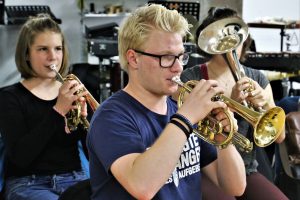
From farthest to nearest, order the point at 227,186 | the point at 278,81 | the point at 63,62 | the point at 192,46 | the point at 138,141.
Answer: the point at 278,81, the point at 192,46, the point at 63,62, the point at 227,186, the point at 138,141

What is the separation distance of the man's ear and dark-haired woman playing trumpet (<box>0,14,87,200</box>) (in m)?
0.52

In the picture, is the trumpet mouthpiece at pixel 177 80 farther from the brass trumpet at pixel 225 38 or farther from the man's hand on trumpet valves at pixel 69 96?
the brass trumpet at pixel 225 38

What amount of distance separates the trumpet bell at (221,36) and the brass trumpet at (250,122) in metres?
0.62

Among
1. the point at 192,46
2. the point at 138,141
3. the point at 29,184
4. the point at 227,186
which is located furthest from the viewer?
the point at 192,46

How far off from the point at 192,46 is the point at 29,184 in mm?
1318

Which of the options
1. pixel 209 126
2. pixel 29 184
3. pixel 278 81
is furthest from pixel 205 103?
pixel 278 81

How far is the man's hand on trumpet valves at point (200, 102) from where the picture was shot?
107 cm

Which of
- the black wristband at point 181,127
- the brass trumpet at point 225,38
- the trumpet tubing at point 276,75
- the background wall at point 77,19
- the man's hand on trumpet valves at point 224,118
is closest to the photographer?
the black wristband at point 181,127

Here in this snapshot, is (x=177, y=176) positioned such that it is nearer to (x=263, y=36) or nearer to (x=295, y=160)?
(x=295, y=160)

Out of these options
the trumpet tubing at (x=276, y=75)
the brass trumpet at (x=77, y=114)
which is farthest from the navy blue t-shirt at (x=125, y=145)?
Answer: the trumpet tubing at (x=276, y=75)

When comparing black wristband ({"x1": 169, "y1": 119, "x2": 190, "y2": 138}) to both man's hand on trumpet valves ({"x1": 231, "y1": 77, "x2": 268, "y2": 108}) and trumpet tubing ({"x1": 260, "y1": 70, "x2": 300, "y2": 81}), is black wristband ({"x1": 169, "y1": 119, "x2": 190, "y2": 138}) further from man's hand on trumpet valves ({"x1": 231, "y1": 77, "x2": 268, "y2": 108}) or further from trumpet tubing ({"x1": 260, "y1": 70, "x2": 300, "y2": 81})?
trumpet tubing ({"x1": 260, "y1": 70, "x2": 300, "y2": 81})

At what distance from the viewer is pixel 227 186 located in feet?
4.36

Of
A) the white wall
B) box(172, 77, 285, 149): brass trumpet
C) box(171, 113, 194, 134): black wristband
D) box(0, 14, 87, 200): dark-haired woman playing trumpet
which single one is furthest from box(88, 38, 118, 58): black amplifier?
the white wall

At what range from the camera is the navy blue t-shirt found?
107 cm
